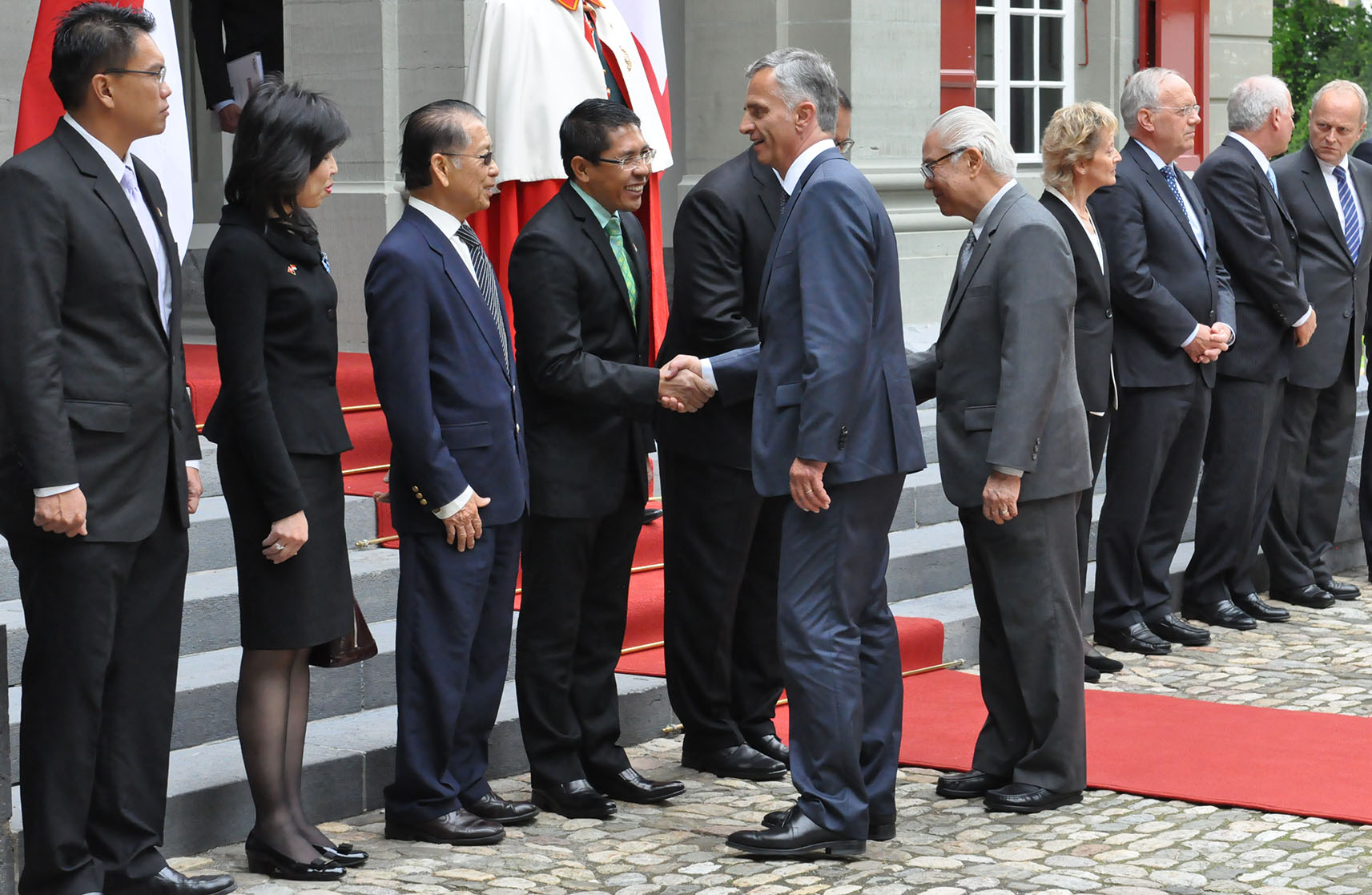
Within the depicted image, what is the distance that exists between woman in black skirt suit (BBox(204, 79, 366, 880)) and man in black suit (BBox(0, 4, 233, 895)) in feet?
0.62

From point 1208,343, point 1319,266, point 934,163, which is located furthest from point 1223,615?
point 934,163

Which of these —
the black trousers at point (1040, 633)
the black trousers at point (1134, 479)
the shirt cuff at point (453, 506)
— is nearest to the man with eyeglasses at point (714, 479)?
the black trousers at point (1040, 633)

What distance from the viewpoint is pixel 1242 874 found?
14.7ft

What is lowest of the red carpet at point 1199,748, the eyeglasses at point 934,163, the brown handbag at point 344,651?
the red carpet at point 1199,748

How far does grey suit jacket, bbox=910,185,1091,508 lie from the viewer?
5039mm

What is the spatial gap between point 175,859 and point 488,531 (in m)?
1.08

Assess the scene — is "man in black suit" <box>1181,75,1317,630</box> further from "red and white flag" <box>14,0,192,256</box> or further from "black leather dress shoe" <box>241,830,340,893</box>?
"black leather dress shoe" <box>241,830,340,893</box>

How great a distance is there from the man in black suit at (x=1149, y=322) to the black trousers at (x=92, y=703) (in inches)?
161

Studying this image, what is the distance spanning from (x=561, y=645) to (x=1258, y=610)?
12.9ft

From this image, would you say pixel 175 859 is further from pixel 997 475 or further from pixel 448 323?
pixel 997 475

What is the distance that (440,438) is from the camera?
15.3 ft

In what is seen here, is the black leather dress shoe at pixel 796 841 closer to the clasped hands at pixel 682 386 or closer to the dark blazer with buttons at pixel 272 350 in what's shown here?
the clasped hands at pixel 682 386

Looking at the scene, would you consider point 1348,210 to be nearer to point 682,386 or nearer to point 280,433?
point 682,386

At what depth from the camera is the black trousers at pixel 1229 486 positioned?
25.8 ft
